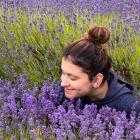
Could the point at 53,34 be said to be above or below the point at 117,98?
above

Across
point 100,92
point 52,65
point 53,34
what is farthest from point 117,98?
point 53,34

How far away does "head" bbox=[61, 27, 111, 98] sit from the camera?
2.50m

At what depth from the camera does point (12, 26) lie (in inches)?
145

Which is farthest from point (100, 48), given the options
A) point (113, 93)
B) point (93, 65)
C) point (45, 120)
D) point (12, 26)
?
point (12, 26)

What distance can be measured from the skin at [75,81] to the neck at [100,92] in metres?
0.05

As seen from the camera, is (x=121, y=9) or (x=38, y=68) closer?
(x=38, y=68)

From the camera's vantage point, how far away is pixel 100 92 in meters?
2.67

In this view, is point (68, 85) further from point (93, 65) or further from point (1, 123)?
point (1, 123)

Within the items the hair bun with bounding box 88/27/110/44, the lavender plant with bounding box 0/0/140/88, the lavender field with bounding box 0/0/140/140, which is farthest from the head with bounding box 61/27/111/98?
the lavender plant with bounding box 0/0/140/88

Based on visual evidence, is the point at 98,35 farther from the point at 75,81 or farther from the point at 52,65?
the point at 52,65

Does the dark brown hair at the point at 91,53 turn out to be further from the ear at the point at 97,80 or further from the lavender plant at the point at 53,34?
the lavender plant at the point at 53,34

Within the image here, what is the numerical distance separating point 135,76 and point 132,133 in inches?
48.0

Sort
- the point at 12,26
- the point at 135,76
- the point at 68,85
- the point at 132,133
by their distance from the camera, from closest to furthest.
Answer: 1. the point at 132,133
2. the point at 68,85
3. the point at 135,76
4. the point at 12,26

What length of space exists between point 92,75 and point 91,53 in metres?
0.14
